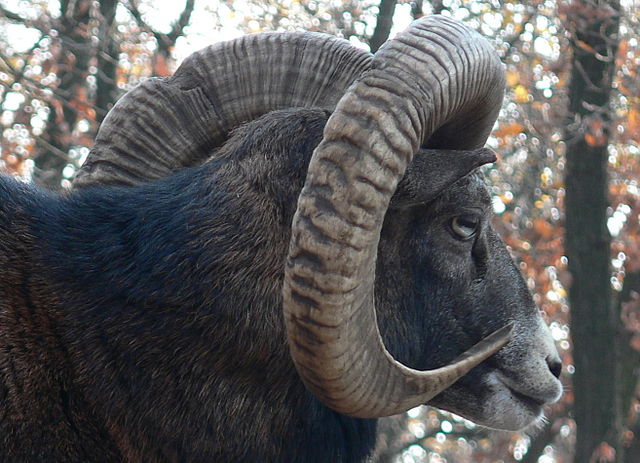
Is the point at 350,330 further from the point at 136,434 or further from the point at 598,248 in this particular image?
the point at 598,248

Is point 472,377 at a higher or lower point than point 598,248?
higher

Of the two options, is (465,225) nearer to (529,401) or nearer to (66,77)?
(529,401)

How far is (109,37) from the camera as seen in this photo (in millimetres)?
11531

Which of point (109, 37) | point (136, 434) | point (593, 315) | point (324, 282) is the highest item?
point (324, 282)

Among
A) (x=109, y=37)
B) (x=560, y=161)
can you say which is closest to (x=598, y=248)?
(x=560, y=161)

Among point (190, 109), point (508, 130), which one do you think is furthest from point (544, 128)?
point (190, 109)

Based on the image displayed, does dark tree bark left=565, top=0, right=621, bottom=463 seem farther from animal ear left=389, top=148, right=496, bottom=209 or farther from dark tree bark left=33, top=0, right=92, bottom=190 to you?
animal ear left=389, top=148, right=496, bottom=209

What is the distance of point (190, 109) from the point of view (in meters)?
5.44

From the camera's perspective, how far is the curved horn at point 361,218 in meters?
3.96

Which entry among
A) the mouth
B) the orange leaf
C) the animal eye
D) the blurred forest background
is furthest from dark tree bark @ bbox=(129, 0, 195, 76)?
the mouth

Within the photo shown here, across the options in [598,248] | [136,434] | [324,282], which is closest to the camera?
[324,282]

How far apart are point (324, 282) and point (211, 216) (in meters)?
0.77

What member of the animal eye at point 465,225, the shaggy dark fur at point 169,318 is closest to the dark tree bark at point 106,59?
the shaggy dark fur at point 169,318

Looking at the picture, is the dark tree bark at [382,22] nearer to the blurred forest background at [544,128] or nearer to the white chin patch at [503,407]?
the blurred forest background at [544,128]
